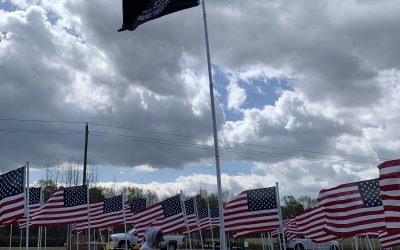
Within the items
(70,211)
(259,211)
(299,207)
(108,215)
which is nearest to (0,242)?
(108,215)

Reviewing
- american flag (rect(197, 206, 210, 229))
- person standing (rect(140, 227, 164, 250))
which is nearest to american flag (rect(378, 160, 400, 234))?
person standing (rect(140, 227, 164, 250))

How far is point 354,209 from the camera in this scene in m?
12.0

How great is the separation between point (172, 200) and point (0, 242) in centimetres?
3612

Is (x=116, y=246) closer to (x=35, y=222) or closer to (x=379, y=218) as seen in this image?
(x=35, y=222)

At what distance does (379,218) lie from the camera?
11898 mm

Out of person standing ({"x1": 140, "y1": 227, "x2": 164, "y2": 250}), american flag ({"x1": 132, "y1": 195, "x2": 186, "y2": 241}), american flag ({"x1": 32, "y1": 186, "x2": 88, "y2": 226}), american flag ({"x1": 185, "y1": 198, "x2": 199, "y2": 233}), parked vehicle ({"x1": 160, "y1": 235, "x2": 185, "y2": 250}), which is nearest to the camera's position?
person standing ({"x1": 140, "y1": 227, "x2": 164, "y2": 250})

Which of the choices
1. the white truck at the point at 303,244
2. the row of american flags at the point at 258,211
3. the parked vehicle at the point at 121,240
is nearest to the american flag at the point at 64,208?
the row of american flags at the point at 258,211

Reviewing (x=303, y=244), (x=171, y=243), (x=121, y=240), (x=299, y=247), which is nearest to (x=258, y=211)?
(x=171, y=243)

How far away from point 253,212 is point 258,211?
166 mm

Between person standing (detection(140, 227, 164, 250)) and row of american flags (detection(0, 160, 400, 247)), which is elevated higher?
row of american flags (detection(0, 160, 400, 247))

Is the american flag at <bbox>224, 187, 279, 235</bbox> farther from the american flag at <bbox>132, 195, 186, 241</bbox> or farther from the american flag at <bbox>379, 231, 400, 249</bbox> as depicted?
the american flag at <bbox>132, 195, 186, 241</bbox>

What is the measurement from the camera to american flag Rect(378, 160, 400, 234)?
930cm

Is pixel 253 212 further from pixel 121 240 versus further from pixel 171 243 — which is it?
pixel 121 240

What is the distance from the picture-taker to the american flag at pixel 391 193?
30.5 feet
